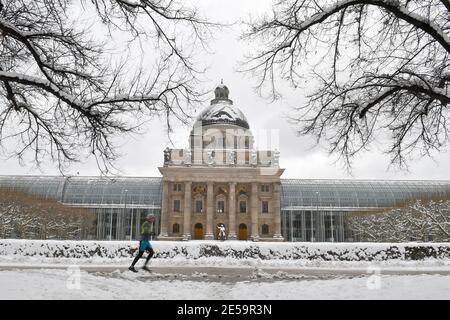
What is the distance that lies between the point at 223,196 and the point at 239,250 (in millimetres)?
48082

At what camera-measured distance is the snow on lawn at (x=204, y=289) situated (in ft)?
28.6

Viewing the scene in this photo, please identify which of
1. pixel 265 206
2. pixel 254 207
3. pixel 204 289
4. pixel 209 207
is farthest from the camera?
pixel 265 206

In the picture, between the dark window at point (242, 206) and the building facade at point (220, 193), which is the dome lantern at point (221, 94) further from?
the dark window at point (242, 206)

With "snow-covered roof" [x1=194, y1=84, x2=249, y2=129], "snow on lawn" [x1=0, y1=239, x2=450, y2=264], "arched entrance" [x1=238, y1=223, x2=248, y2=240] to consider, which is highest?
"snow-covered roof" [x1=194, y1=84, x2=249, y2=129]

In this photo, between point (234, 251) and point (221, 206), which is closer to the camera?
point (234, 251)

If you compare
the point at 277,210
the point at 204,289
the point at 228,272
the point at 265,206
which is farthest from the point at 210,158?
the point at 204,289

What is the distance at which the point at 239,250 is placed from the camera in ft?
80.8

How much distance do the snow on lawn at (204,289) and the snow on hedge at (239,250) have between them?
1242 cm

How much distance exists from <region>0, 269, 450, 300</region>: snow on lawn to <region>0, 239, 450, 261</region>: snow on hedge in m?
12.4

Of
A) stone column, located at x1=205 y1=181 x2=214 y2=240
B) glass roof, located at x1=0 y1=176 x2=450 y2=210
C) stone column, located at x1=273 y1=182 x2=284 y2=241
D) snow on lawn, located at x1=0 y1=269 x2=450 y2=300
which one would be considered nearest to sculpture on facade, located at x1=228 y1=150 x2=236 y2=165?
stone column, located at x1=205 y1=181 x2=214 y2=240

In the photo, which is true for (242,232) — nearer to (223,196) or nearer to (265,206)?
(265,206)

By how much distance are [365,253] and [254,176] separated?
155 feet

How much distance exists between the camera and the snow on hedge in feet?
78.5

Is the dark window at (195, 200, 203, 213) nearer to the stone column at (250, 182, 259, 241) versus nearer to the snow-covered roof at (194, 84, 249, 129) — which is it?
the stone column at (250, 182, 259, 241)
